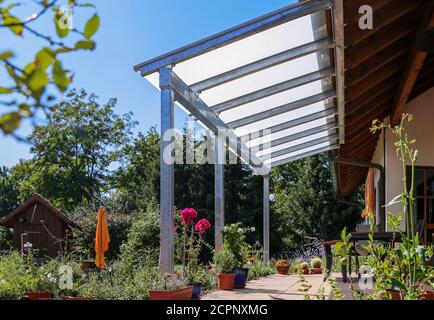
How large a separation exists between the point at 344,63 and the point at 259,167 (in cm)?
628

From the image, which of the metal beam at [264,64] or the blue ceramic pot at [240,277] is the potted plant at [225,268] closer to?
the blue ceramic pot at [240,277]

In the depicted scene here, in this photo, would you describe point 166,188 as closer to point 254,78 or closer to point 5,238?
point 254,78

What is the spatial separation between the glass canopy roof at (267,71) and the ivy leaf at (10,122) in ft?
14.1

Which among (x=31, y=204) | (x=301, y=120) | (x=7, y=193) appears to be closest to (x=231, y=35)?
(x=301, y=120)

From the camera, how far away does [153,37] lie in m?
27.6

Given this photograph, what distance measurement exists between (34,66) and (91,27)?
87 mm

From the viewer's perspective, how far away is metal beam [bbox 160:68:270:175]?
18.4 ft

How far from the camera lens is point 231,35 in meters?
5.35

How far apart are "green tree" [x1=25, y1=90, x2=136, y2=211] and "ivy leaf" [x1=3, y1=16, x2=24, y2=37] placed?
3054 cm

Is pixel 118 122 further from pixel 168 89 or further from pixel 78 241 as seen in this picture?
pixel 168 89

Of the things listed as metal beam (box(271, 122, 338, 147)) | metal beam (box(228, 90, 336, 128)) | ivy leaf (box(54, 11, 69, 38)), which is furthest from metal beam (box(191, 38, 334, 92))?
ivy leaf (box(54, 11, 69, 38))

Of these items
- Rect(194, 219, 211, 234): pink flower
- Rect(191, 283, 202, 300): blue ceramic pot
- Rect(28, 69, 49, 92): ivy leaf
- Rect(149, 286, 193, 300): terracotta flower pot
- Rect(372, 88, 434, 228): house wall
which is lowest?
Rect(191, 283, 202, 300): blue ceramic pot

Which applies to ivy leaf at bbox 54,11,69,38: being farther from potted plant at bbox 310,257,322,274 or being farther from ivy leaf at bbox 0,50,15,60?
potted plant at bbox 310,257,322,274
